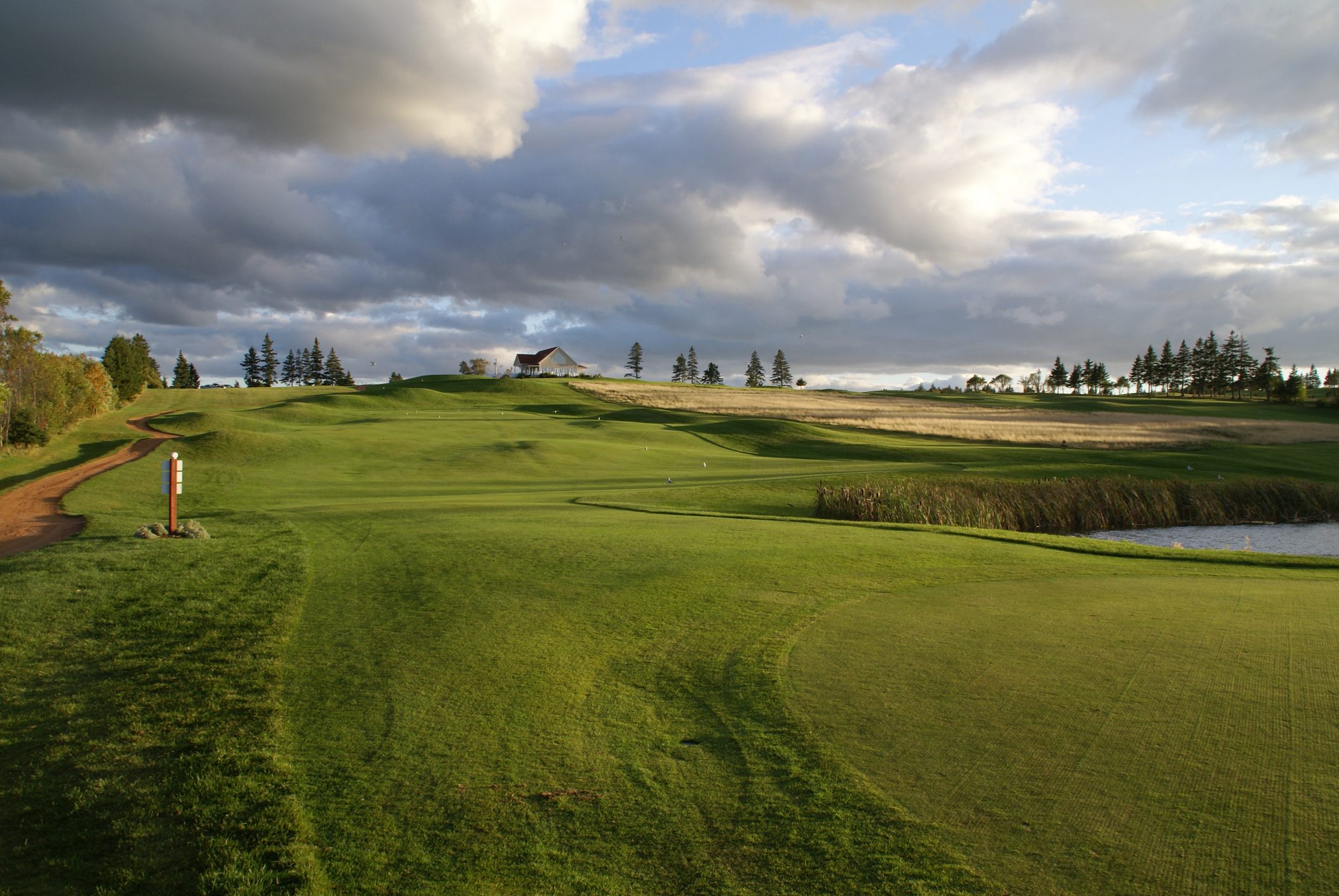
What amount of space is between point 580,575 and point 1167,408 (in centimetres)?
10108

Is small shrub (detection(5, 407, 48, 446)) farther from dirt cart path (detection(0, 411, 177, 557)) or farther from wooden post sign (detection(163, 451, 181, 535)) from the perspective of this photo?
wooden post sign (detection(163, 451, 181, 535))

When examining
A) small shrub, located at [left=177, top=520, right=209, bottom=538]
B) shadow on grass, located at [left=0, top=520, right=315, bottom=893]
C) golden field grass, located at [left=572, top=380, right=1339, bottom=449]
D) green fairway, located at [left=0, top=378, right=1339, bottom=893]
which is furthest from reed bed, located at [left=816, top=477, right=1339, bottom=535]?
golden field grass, located at [left=572, top=380, right=1339, bottom=449]

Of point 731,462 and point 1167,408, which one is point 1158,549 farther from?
point 1167,408

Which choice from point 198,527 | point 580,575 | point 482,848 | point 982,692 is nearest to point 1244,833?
point 982,692

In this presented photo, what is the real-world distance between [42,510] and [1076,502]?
31.4m

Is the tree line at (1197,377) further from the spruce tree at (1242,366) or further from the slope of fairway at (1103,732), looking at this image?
the slope of fairway at (1103,732)

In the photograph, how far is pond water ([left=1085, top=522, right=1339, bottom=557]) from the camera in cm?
2330

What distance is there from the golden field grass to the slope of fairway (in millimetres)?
→ 45921

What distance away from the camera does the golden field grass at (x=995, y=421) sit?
2159 inches

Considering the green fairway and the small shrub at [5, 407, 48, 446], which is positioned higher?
the small shrub at [5, 407, 48, 446]

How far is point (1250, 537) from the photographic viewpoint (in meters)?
25.4

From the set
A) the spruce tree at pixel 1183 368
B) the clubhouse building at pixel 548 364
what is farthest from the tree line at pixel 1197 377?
the clubhouse building at pixel 548 364

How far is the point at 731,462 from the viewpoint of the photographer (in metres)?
38.1

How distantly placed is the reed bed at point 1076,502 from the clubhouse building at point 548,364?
122m
